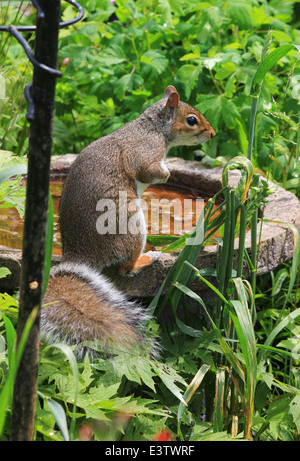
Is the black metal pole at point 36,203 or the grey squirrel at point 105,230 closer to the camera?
the black metal pole at point 36,203

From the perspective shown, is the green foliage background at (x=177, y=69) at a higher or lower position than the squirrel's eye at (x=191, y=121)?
higher

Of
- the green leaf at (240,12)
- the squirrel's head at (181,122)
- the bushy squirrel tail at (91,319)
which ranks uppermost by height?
the green leaf at (240,12)

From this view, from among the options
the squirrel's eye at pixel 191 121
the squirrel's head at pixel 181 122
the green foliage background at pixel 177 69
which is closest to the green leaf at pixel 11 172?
the squirrel's head at pixel 181 122

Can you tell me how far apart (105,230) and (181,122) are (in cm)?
78

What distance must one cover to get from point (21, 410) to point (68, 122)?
354cm

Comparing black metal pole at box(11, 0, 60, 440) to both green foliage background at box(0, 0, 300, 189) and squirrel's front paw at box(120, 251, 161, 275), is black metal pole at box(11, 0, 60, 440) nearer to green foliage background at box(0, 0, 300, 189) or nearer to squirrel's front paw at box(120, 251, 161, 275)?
squirrel's front paw at box(120, 251, 161, 275)

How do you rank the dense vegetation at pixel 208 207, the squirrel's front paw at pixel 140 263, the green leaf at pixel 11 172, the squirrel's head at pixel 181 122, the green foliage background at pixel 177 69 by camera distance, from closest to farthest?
the green leaf at pixel 11 172
the dense vegetation at pixel 208 207
the squirrel's front paw at pixel 140 263
the squirrel's head at pixel 181 122
the green foliage background at pixel 177 69

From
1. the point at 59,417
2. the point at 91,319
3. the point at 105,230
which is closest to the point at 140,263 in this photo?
the point at 105,230

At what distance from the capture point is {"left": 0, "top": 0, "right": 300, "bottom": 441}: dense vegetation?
1.75 m

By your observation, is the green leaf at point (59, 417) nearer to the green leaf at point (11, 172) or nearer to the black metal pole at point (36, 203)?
the black metal pole at point (36, 203)

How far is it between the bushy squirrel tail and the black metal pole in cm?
36

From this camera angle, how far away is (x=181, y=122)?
9.24 feet

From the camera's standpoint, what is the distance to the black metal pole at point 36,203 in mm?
1196
